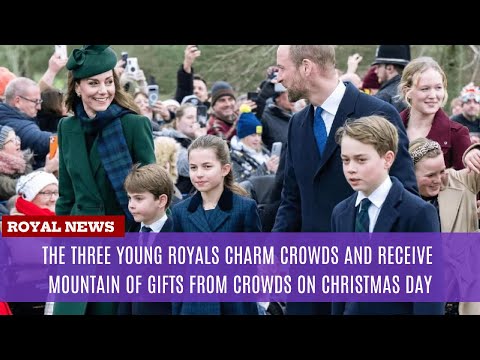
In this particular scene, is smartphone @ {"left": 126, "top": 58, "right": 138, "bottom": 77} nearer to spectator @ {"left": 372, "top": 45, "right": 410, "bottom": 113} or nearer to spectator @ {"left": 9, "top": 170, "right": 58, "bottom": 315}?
spectator @ {"left": 372, "top": 45, "right": 410, "bottom": 113}

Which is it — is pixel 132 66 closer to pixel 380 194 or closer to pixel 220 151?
pixel 220 151

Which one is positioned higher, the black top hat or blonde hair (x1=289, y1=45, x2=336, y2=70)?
the black top hat

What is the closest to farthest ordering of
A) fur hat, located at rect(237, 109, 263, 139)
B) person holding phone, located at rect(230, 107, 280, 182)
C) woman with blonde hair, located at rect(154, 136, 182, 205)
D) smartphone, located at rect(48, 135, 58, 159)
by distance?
smartphone, located at rect(48, 135, 58, 159) < woman with blonde hair, located at rect(154, 136, 182, 205) < person holding phone, located at rect(230, 107, 280, 182) < fur hat, located at rect(237, 109, 263, 139)

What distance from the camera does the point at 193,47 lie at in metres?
13.1

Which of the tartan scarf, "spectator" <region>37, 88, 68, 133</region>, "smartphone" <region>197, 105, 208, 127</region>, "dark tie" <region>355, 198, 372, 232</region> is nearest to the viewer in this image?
"dark tie" <region>355, 198, 372, 232</region>

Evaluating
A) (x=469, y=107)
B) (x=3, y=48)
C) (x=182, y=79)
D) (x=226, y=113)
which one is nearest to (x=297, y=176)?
(x=226, y=113)

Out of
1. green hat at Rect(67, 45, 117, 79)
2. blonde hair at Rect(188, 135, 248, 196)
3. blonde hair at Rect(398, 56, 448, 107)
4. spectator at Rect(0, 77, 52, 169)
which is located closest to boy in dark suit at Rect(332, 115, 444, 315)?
blonde hair at Rect(188, 135, 248, 196)

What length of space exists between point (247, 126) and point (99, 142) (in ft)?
13.7

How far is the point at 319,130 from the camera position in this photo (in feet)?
22.2

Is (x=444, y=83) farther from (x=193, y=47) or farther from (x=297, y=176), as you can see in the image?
(x=193, y=47)

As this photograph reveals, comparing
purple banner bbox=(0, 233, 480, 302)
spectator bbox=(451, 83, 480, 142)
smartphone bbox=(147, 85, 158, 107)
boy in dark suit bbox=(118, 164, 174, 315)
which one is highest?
spectator bbox=(451, 83, 480, 142)

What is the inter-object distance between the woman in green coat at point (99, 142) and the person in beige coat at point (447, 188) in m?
1.79

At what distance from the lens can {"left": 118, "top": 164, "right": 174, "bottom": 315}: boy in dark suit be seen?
737 cm

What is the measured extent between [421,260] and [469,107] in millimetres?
9165
